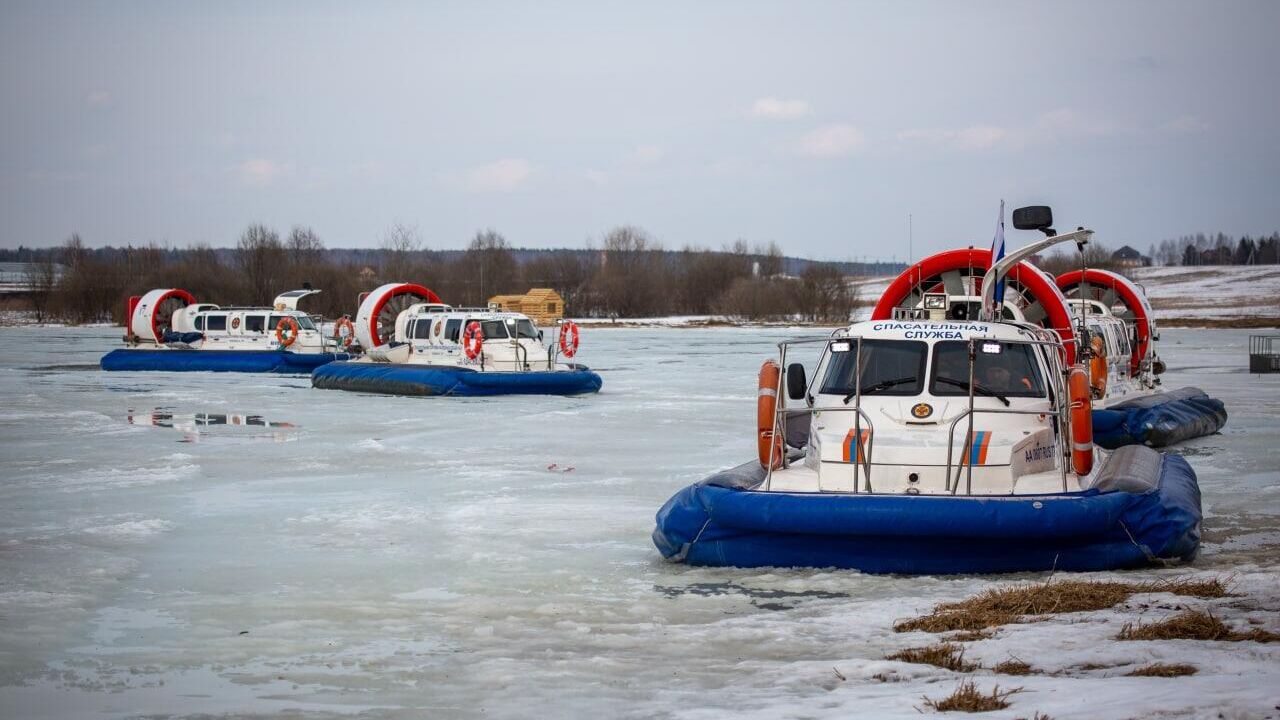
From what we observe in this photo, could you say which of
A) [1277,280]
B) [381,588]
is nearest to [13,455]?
[381,588]

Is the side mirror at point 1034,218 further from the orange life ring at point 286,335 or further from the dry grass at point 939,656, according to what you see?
the orange life ring at point 286,335

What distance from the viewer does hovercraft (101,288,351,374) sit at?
105ft

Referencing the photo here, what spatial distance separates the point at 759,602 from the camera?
24.3 ft

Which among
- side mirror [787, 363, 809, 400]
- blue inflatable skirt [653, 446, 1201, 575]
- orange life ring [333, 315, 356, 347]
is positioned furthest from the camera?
orange life ring [333, 315, 356, 347]

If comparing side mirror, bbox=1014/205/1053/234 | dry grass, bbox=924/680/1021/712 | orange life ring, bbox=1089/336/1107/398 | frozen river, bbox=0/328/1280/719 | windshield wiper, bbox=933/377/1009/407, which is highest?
side mirror, bbox=1014/205/1053/234

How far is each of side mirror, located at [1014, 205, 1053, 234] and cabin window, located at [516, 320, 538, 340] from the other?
1449cm

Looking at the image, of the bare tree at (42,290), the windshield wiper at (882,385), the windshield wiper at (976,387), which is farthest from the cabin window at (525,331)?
the bare tree at (42,290)

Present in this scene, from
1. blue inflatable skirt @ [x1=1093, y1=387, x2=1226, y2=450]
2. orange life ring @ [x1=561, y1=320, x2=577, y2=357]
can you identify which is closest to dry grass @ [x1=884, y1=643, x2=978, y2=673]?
blue inflatable skirt @ [x1=1093, y1=387, x2=1226, y2=450]

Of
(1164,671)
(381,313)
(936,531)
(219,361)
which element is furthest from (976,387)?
(219,361)

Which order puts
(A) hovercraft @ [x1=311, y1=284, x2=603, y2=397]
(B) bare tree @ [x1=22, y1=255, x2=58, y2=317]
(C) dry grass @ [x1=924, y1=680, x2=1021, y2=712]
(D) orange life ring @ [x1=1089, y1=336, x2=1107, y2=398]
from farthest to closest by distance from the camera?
(B) bare tree @ [x1=22, y1=255, x2=58, y2=317] → (A) hovercraft @ [x1=311, y1=284, x2=603, y2=397] → (D) orange life ring @ [x1=1089, y1=336, x2=1107, y2=398] → (C) dry grass @ [x1=924, y1=680, x2=1021, y2=712]

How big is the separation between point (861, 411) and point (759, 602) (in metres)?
1.72

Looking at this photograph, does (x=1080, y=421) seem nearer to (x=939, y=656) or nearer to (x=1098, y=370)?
(x=939, y=656)

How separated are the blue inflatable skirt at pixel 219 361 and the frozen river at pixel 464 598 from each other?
625 inches

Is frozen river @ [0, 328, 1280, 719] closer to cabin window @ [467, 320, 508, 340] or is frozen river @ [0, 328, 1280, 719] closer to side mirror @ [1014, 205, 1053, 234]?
side mirror @ [1014, 205, 1053, 234]
